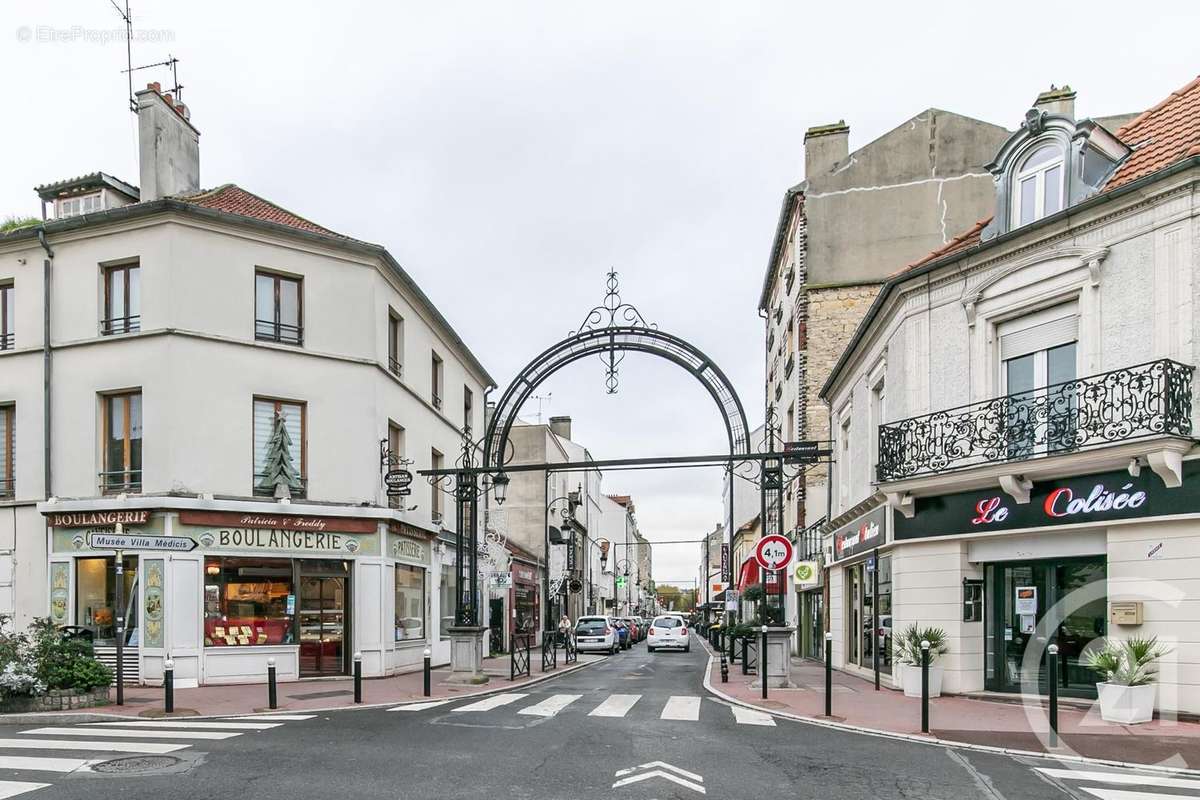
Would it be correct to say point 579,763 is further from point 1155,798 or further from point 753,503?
point 753,503

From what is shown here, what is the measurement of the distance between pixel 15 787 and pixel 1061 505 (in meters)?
13.0

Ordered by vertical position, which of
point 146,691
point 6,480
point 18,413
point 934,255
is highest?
point 934,255

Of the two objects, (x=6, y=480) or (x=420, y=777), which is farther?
(x=6, y=480)

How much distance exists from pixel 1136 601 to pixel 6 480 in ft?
66.6

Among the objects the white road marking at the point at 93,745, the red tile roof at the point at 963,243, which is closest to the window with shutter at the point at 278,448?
the white road marking at the point at 93,745

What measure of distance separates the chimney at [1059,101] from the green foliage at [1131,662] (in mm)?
13093

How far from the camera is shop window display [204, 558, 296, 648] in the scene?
1798cm

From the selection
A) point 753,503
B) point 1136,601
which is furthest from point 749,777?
point 753,503

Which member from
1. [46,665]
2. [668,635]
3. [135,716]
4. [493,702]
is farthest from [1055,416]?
[668,635]

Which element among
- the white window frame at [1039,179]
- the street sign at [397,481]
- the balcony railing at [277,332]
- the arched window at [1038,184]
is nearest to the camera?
the white window frame at [1039,179]

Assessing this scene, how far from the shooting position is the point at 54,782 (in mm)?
8281

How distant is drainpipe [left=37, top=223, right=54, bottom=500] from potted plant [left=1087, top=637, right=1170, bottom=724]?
60.4 ft

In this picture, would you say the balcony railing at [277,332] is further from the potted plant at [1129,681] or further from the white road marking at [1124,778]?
the white road marking at [1124,778]

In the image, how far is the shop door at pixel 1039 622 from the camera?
13.6 m
